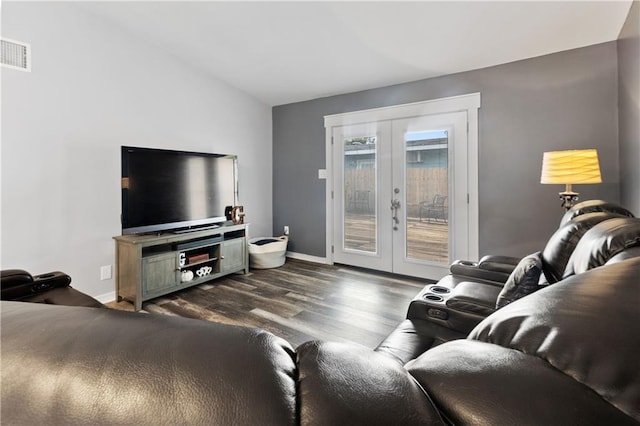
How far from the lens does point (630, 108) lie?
240 cm

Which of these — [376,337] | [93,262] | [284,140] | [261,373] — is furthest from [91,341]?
[284,140]

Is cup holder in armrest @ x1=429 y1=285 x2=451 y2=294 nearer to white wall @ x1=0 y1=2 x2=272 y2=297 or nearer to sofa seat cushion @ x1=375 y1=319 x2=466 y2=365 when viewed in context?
sofa seat cushion @ x1=375 y1=319 x2=466 y2=365

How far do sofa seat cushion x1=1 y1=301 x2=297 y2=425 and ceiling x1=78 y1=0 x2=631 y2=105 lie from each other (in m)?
2.97

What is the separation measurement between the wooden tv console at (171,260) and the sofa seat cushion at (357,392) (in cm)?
310

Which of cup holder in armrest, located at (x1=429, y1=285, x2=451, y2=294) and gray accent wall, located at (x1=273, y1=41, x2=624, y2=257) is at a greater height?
gray accent wall, located at (x1=273, y1=41, x2=624, y2=257)

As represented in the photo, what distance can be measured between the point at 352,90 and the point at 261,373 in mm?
4375

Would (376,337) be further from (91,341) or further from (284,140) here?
(284,140)

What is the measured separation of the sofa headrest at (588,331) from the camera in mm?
373

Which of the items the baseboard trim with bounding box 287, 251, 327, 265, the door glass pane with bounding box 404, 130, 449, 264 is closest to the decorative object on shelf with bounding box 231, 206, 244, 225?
the baseboard trim with bounding box 287, 251, 327, 265

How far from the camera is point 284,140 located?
5.04 metres

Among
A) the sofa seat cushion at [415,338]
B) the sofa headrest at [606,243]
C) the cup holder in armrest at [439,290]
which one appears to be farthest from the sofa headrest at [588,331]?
the cup holder in armrest at [439,290]

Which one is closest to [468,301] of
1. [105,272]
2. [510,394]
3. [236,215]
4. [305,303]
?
[510,394]

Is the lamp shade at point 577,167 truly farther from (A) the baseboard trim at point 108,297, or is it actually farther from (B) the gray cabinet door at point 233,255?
(A) the baseboard trim at point 108,297

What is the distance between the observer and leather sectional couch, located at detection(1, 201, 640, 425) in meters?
0.31
